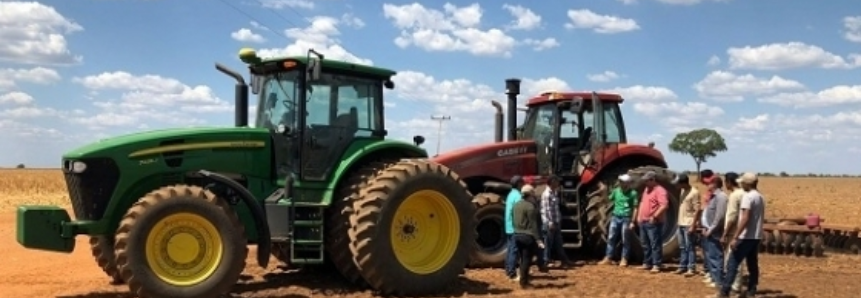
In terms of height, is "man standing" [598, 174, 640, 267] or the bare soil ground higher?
"man standing" [598, 174, 640, 267]

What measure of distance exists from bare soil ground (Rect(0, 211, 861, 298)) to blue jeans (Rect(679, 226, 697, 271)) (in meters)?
0.28

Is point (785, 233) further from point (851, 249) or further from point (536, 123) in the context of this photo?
point (536, 123)

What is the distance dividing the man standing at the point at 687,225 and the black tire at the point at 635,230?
2.55ft

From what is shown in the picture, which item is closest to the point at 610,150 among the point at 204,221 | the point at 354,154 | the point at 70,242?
the point at 354,154

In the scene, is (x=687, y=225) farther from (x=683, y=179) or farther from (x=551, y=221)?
(x=551, y=221)

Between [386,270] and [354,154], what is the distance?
1.29 metres

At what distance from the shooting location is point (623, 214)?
41.5ft

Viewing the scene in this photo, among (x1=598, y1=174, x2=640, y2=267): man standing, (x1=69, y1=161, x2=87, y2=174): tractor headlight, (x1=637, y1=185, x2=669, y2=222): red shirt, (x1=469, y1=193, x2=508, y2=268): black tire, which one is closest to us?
(x1=69, y1=161, x2=87, y2=174): tractor headlight

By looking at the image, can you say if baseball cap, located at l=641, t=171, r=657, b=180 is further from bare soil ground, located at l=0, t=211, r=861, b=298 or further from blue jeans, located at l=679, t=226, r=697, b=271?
bare soil ground, located at l=0, t=211, r=861, b=298

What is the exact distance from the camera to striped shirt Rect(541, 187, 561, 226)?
1220 centimetres

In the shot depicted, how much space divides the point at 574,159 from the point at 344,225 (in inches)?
221

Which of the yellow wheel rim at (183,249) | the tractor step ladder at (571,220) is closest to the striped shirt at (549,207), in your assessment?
the tractor step ladder at (571,220)

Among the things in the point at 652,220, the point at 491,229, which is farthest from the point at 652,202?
the point at 491,229

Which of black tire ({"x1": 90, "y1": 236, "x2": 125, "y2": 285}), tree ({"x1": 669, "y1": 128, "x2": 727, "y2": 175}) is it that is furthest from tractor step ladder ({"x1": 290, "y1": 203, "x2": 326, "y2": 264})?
tree ({"x1": 669, "y1": 128, "x2": 727, "y2": 175})
